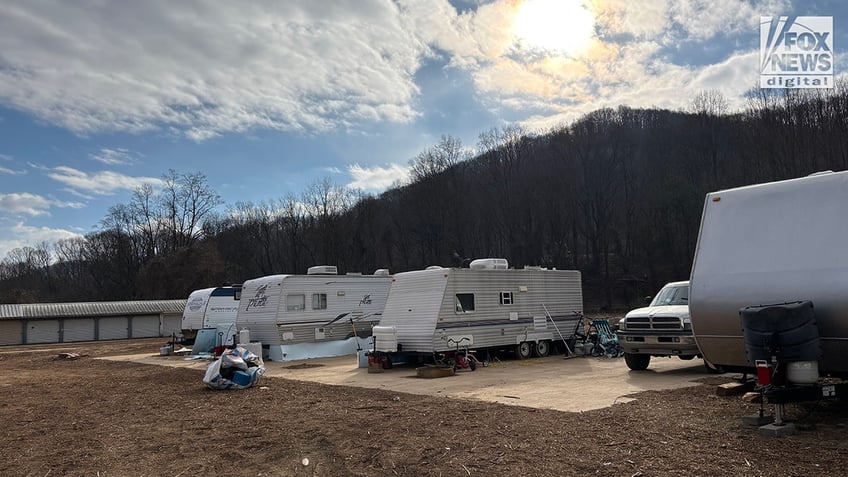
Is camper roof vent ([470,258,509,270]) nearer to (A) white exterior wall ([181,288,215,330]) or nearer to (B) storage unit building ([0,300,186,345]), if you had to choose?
(A) white exterior wall ([181,288,215,330])

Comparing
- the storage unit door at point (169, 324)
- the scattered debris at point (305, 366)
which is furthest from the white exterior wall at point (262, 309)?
the storage unit door at point (169, 324)

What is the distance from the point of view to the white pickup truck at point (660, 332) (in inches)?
481

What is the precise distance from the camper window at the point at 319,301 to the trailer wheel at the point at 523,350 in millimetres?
7438

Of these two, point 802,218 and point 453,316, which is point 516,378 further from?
point 802,218

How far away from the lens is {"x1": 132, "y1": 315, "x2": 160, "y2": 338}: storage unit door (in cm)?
4747

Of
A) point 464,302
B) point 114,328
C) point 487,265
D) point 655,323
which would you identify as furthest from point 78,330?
point 655,323

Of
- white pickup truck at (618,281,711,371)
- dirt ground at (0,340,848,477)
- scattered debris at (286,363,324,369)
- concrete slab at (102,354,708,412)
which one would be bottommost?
scattered debris at (286,363,324,369)

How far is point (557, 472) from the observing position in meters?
5.50

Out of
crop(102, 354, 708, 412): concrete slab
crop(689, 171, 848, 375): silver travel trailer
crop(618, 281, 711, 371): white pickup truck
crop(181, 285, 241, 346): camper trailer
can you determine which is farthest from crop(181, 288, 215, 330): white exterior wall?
crop(689, 171, 848, 375): silver travel trailer

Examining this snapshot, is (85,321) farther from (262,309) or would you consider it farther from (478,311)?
(478,311)

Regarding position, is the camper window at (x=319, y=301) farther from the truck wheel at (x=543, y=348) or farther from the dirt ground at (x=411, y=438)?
the dirt ground at (x=411, y=438)

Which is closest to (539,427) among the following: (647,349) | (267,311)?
(647,349)

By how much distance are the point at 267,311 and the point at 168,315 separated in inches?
1247

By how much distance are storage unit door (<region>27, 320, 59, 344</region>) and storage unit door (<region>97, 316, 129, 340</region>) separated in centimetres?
293
